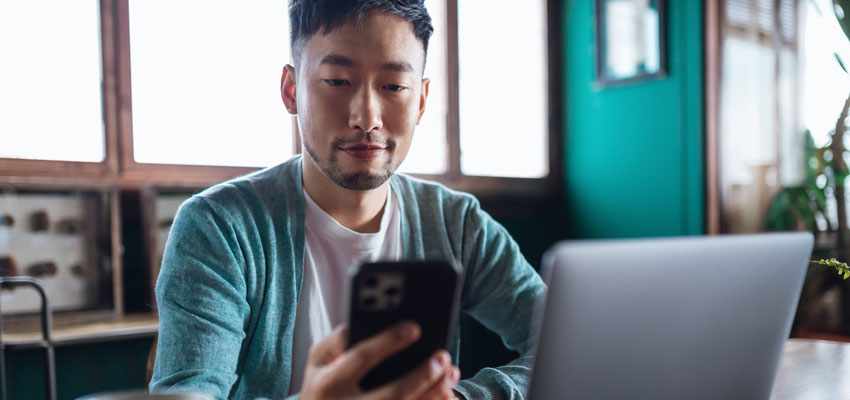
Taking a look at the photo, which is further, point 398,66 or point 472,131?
point 472,131

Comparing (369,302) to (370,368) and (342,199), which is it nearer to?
(370,368)

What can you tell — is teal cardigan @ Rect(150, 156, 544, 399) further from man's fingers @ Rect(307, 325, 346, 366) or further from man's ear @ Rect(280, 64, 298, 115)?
man's fingers @ Rect(307, 325, 346, 366)

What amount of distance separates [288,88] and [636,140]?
2.46 metres

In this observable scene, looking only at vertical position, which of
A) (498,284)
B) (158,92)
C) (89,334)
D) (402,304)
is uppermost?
(158,92)

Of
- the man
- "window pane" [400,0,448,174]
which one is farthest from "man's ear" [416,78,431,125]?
"window pane" [400,0,448,174]

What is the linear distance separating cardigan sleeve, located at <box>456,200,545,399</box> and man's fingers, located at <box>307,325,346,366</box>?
60 cm

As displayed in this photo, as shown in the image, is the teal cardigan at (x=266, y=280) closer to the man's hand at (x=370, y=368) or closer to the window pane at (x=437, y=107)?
the man's hand at (x=370, y=368)

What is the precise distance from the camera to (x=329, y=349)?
55cm

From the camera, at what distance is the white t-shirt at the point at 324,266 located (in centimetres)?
108

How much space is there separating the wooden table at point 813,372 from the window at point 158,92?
4.35 feet

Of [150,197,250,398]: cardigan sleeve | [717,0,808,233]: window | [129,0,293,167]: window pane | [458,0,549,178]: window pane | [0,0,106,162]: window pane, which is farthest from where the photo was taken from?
[458,0,549,178]: window pane

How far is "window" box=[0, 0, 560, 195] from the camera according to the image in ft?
7.09

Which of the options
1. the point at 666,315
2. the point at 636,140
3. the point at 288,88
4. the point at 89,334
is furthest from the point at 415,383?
the point at 636,140

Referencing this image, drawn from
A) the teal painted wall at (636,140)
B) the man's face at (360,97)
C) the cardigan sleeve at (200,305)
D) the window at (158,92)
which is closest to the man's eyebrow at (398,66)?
the man's face at (360,97)
